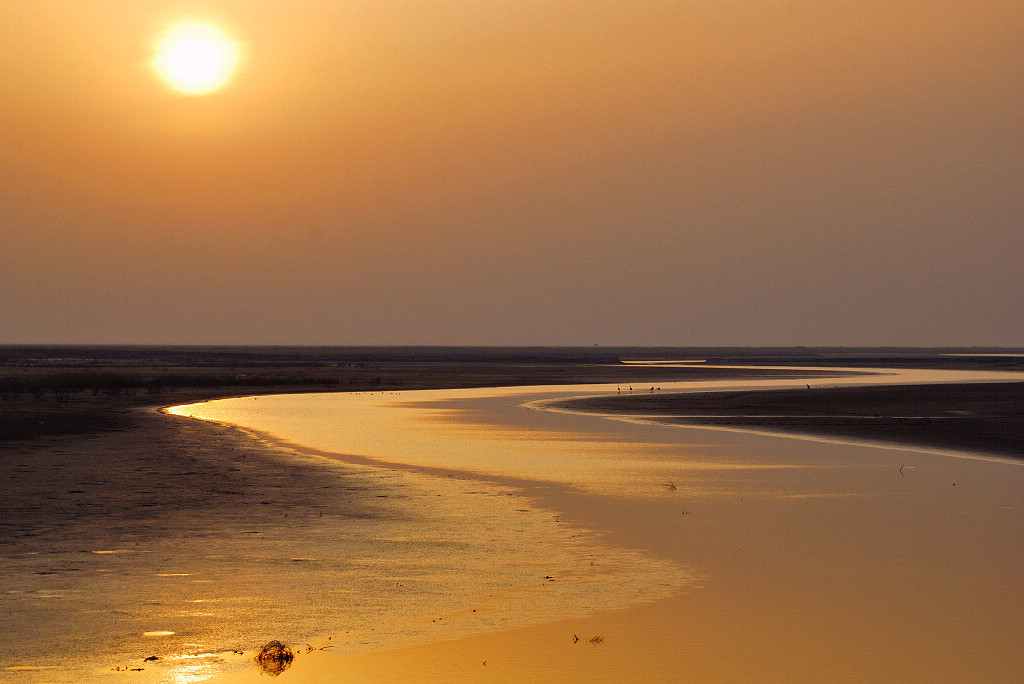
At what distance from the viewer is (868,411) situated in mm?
52875

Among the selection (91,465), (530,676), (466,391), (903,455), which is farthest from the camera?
(466,391)

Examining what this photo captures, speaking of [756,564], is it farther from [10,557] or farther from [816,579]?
[10,557]

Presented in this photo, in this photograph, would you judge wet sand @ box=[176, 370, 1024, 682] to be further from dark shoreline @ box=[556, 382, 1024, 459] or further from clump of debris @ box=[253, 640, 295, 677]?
dark shoreline @ box=[556, 382, 1024, 459]

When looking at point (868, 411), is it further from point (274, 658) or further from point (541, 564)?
point (274, 658)

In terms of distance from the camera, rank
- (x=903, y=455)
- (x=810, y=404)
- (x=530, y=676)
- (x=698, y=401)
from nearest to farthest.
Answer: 1. (x=530, y=676)
2. (x=903, y=455)
3. (x=810, y=404)
4. (x=698, y=401)

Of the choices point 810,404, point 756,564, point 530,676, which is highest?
point 810,404

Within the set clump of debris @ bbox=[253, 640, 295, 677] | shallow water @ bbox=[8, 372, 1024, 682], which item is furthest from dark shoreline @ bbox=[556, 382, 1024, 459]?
clump of debris @ bbox=[253, 640, 295, 677]

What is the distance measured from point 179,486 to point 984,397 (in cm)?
5111

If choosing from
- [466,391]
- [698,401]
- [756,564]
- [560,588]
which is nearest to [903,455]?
[756,564]

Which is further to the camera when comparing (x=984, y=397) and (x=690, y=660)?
(x=984, y=397)

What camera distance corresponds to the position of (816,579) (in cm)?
1495

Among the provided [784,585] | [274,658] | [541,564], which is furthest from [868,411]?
[274,658]

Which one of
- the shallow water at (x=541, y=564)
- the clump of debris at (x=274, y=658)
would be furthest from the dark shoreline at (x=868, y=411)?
the clump of debris at (x=274, y=658)

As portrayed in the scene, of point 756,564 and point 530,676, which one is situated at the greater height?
point 756,564
